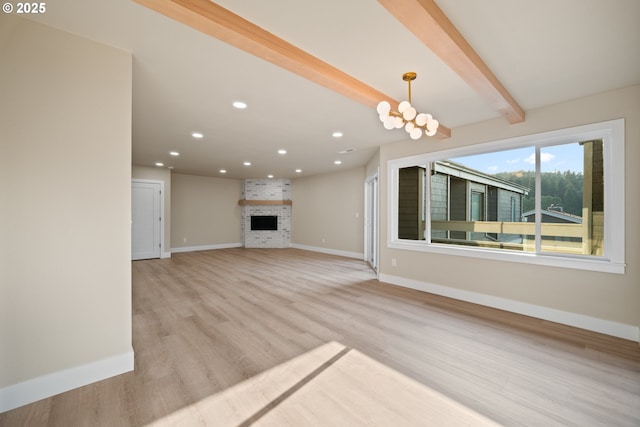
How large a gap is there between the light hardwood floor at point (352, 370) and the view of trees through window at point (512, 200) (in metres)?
1.04

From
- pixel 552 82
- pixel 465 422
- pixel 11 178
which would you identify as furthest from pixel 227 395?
pixel 552 82

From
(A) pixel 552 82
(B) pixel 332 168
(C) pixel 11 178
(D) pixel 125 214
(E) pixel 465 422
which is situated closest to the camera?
(E) pixel 465 422

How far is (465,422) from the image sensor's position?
5.19ft

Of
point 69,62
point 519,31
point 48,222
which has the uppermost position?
point 519,31

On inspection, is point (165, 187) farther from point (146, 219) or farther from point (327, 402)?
point (327, 402)

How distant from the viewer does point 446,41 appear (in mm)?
1697

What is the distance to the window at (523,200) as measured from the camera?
2812mm

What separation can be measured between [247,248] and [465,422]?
8.37 metres

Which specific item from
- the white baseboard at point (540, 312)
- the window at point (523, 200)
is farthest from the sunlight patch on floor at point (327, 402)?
the window at point (523, 200)

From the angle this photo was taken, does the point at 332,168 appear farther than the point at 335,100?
Yes

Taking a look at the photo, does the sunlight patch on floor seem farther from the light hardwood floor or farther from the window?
the window

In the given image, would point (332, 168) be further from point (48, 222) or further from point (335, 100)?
point (48, 222)

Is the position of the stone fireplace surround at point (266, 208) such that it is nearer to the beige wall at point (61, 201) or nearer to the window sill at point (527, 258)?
the window sill at point (527, 258)

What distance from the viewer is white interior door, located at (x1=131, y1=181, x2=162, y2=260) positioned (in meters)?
6.90
